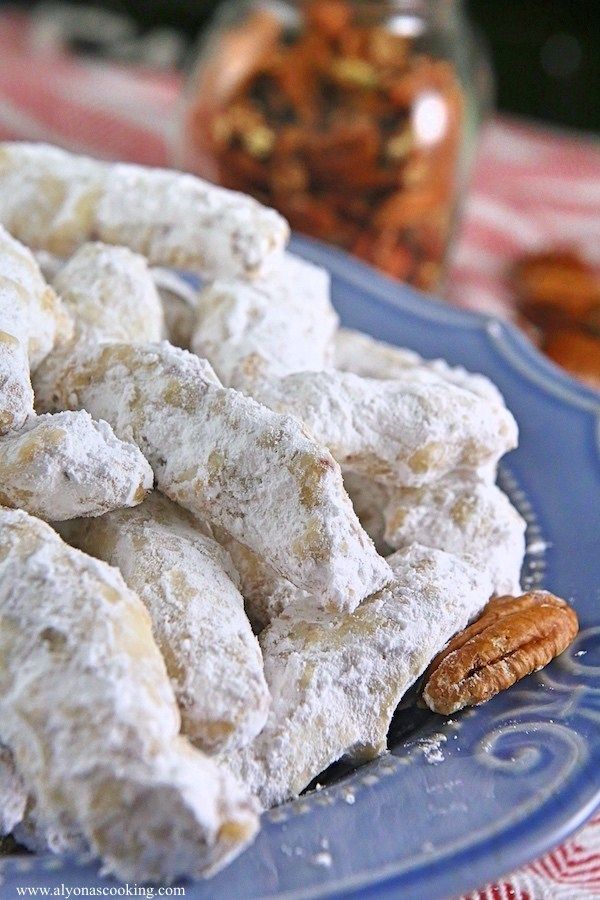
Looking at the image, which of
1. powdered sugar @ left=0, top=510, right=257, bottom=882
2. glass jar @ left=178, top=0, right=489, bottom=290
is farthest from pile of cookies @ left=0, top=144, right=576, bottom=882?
glass jar @ left=178, top=0, right=489, bottom=290

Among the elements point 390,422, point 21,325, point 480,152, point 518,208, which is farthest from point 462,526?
point 480,152

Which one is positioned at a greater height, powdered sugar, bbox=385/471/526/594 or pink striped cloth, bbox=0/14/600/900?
powdered sugar, bbox=385/471/526/594

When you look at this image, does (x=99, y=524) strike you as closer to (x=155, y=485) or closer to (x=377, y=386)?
(x=155, y=485)

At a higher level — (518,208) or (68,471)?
(68,471)

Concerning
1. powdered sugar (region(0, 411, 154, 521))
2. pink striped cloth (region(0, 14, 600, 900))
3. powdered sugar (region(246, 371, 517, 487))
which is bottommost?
pink striped cloth (region(0, 14, 600, 900))

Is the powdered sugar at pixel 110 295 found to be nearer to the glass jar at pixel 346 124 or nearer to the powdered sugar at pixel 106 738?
the powdered sugar at pixel 106 738

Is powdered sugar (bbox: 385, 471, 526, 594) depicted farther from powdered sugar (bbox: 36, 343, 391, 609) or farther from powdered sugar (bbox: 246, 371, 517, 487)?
powdered sugar (bbox: 36, 343, 391, 609)

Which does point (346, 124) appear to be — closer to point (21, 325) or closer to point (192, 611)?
point (21, 325)
